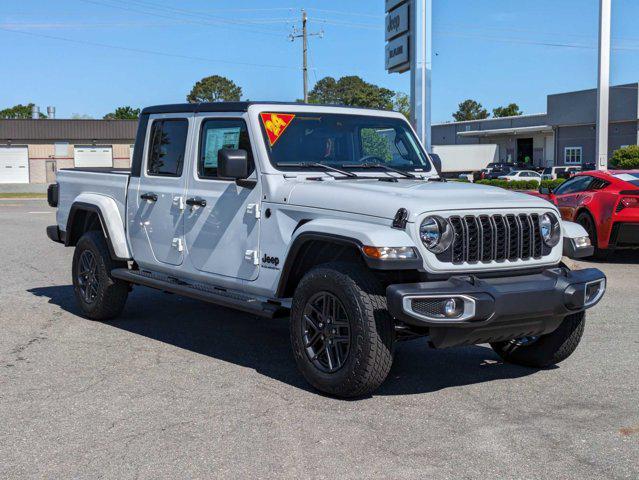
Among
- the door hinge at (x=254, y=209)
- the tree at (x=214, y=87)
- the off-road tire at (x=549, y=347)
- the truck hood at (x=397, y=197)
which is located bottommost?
the off-road tire at (x=549, y=347)

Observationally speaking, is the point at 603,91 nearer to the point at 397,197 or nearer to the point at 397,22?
the point at 397,22

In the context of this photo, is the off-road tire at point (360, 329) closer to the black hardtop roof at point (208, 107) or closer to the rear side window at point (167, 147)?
the black hardtop roof at point (208, 107)

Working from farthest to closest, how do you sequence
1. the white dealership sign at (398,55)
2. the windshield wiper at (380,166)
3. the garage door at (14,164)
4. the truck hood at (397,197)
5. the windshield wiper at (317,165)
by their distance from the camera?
the garage door at (14,164), the white dealership sign at (398,55), the windshield wiper at (380,166), the windshield wiper at (317,165), the truck hood at (397,197)

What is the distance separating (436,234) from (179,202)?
2.67 metres

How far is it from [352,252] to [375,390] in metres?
0.97

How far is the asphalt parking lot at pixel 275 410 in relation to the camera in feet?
14.6

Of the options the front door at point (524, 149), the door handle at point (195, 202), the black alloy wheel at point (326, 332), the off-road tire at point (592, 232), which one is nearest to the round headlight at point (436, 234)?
the black alloy wheel at point (326, 332)

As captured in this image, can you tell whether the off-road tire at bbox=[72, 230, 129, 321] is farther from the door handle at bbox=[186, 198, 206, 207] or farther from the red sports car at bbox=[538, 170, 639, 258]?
the red sports car at bbox=[538, 170, 639, 258]

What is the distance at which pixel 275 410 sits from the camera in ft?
17.7

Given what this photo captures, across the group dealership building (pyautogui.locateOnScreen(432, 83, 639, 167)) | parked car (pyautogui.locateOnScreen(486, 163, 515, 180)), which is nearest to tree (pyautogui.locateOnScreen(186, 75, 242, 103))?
dealership building (pyautogui.locateOnScreen(432, 83, 639, 167))

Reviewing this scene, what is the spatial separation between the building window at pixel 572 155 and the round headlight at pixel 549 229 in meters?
60.2

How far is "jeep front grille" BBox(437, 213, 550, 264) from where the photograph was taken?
545cm

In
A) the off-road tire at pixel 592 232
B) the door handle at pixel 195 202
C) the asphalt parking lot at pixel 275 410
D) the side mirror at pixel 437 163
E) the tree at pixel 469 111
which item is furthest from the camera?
the tree at pixel 469 111

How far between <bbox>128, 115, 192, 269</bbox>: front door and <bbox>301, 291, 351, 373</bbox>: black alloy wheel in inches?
72.1
